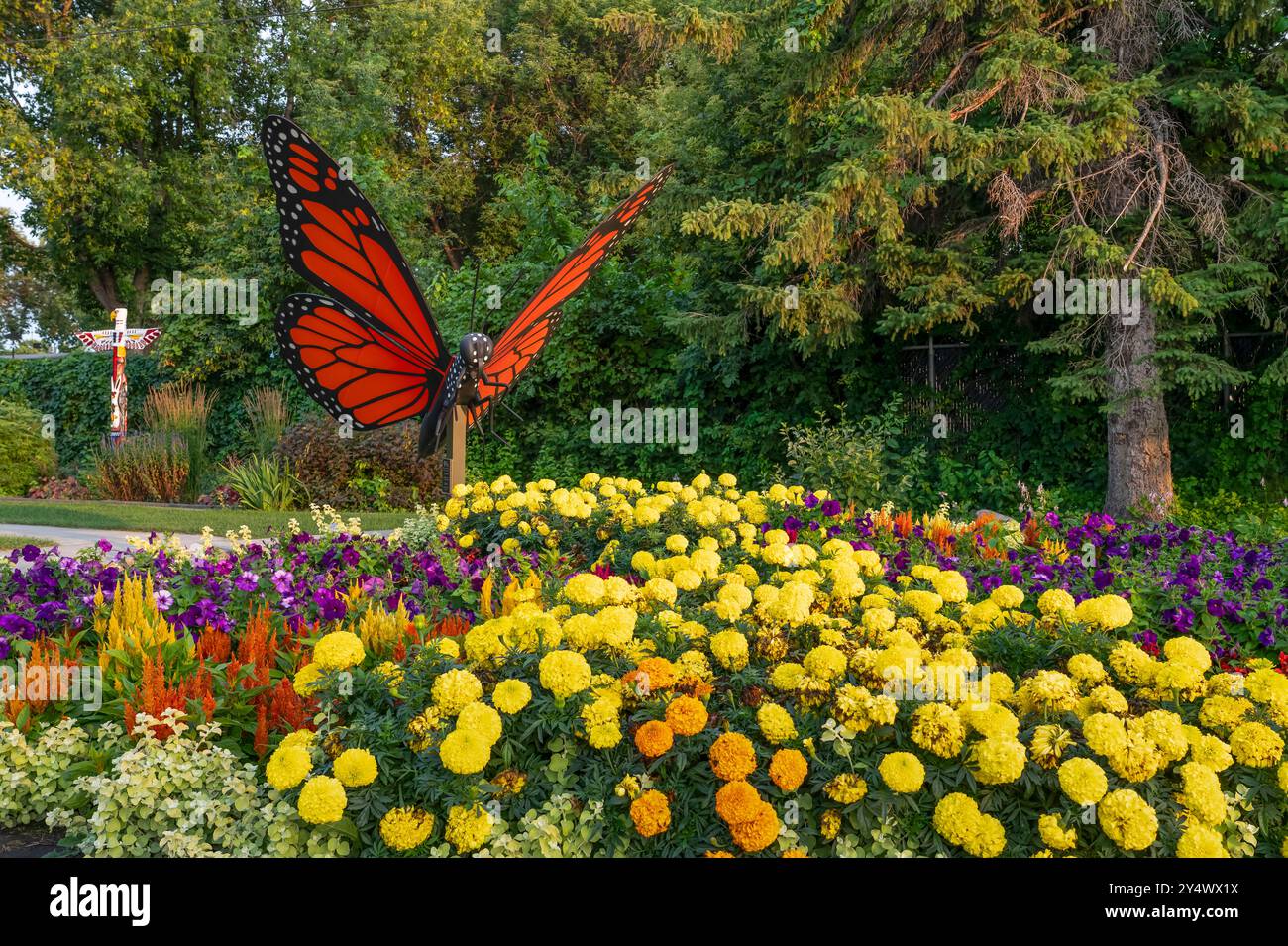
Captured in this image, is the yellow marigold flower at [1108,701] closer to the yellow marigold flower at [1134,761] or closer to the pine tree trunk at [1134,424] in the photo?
the yellow marigold flower at [1134,761]

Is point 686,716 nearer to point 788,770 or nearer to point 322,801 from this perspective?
point 788,770

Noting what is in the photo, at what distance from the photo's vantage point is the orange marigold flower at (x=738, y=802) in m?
2.02

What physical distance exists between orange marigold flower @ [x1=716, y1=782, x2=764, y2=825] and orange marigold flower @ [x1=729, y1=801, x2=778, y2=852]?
11 mm

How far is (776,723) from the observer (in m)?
2.20

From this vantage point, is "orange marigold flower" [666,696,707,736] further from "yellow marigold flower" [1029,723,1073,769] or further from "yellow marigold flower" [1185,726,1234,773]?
"yellow marigold flower" [1185,726,1234,773]

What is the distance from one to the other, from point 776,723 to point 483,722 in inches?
26.4

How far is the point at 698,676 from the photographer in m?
2.38

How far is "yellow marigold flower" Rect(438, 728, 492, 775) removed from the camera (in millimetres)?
2072

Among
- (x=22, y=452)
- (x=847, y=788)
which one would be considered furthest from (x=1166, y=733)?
(x=22, y=452)

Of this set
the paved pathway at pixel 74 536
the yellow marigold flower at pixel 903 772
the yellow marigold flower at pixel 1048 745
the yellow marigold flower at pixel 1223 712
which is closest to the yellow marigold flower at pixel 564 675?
the yellow marigold flower at pixel 903 772
